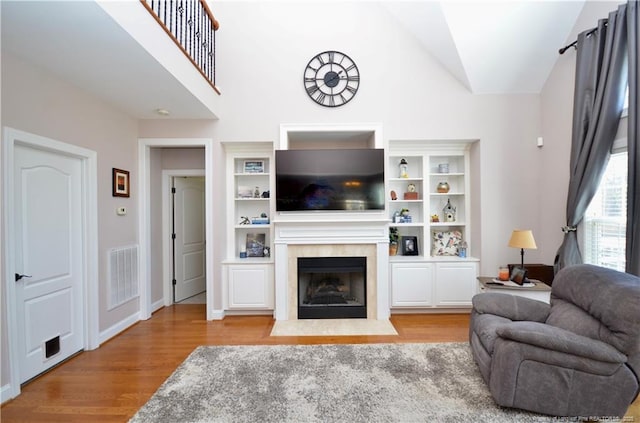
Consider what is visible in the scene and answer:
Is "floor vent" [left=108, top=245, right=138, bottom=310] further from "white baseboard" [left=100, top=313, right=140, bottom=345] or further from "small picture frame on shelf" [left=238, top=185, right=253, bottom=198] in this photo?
"small picture frame on shelf" [left=238, top=185, right=253, bottom=198]

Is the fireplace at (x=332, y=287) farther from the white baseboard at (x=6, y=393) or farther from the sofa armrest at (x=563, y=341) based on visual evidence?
the white baseboard at (x=6, y=393)

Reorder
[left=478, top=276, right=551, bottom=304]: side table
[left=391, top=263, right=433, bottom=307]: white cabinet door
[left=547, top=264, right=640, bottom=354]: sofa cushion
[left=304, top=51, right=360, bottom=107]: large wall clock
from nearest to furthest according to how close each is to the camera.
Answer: [left=547, top=264, right=640, bottom=354]: sofa cushion < [left=478, top=276, right=551, bottom=304]: side table < [left=304, top=51, right=360, bottom=107]: large wall clock < [left=391, top=263, right=433, bottom=307]: white cabinet door

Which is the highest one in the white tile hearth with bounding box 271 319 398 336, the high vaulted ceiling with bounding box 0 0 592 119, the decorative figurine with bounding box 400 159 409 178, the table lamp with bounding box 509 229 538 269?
the high vaulted ceiling with bounding box 0 0 592 119

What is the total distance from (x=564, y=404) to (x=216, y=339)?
2975 millimetres

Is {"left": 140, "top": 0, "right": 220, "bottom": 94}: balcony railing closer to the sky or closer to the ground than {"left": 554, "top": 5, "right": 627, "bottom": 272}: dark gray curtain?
closer to the sky

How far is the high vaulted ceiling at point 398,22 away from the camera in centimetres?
185

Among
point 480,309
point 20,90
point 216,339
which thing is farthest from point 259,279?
point 20,90

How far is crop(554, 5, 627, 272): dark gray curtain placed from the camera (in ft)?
8.40

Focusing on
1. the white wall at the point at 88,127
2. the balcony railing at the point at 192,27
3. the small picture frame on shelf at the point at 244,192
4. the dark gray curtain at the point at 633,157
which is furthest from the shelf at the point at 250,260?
the dark gray curtain at the point at 633,157

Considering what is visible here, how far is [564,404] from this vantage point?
182cm

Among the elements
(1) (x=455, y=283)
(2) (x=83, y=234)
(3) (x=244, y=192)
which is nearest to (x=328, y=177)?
(3) (x=244, y=192)

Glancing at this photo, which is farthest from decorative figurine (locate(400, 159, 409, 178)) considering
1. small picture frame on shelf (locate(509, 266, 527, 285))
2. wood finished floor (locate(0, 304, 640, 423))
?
wood finished floor (locate(0, 304, 640, 423))

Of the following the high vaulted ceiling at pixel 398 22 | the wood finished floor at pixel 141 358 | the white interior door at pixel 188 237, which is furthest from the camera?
the white interior door at pixel 188 237

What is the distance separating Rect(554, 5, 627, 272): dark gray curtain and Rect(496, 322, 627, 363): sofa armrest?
4.85 ft
